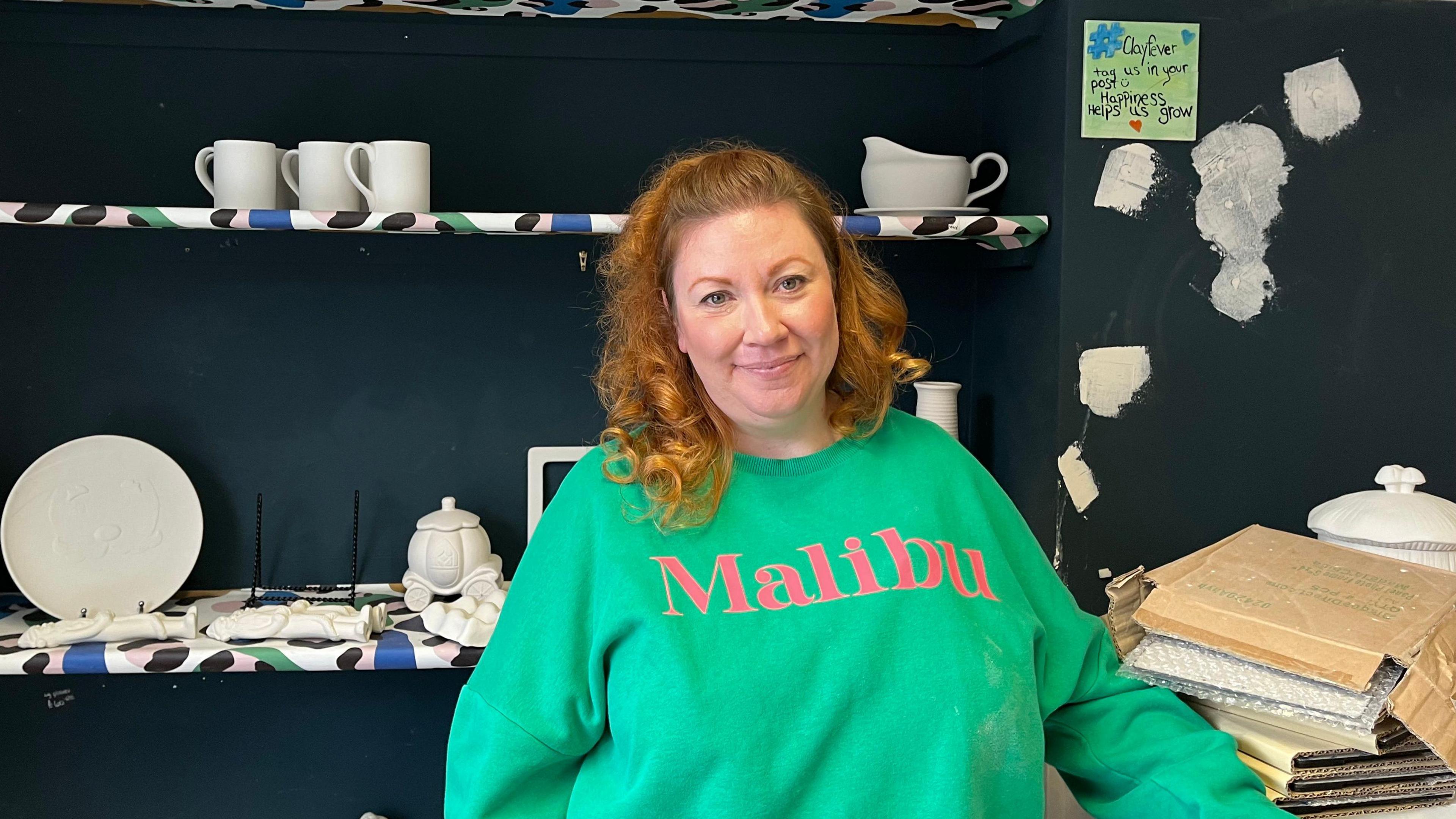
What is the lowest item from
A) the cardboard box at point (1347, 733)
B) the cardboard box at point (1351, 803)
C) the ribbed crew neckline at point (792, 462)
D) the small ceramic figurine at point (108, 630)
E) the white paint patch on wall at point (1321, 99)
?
the small ceramic figurine at point (108, 630)

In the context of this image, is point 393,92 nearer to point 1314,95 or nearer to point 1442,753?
point 1314,95

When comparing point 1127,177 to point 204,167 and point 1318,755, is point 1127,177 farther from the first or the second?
point 204,167

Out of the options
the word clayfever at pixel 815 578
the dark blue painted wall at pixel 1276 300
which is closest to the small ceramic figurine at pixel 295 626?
the word clayfever at pixel 815 578

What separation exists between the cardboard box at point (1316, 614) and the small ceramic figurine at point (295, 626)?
A: 110 cm

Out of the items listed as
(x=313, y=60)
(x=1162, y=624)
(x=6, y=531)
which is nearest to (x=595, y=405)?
(x=313, y=60)

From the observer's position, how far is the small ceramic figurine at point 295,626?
1798 millimetres

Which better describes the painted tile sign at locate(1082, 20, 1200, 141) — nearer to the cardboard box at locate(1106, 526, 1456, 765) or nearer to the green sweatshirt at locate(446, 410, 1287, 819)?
the cardboard box at locate(1106, 526, 1456, 765)

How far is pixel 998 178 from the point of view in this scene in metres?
2.04

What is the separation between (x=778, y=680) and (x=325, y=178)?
1.16 metres

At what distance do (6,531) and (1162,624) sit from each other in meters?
1.72

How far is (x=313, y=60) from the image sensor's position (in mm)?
2041

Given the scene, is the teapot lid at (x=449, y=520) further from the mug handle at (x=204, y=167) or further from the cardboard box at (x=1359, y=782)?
the cardboard box at (x=1359, y=782)

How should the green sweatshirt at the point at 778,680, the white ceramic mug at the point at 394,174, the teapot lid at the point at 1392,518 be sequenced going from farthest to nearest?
the white ceramic mug at the point at 394,174 < the teapot lid at the point at 1392,518 < the green sweatshirt at the point at 778,680

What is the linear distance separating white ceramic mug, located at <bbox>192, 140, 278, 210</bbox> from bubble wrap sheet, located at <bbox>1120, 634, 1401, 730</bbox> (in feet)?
4.66
